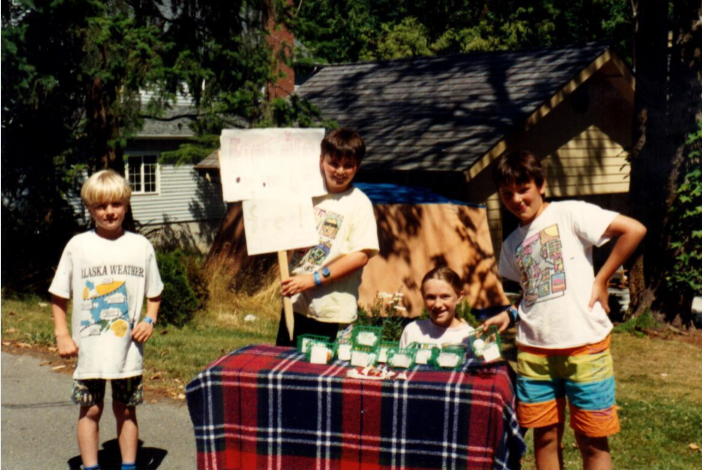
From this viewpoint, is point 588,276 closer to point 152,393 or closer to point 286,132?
point 286,132

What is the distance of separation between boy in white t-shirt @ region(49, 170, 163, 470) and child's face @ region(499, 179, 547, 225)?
1.90 metres

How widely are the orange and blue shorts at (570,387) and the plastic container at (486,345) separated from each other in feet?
0.59

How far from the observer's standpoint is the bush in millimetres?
10672

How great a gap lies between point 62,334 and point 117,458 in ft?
4.03

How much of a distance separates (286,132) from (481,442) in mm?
1926

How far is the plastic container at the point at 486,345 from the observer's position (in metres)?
3.83

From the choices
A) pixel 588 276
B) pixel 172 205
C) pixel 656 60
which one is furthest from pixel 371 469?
pixel 172 205

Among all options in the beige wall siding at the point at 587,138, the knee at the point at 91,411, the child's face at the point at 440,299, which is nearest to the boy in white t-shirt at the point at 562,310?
the child's face at the point at 440,299

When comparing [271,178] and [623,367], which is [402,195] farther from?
[271,178]

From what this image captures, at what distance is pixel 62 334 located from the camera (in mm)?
4297

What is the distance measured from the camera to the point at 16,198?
16.0 m

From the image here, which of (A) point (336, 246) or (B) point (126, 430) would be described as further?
(B) point (126, 430)

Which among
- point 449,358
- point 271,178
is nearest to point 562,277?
point 449,358

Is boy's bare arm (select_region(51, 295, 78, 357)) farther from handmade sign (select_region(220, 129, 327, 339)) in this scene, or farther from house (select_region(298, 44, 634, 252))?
house (select_region(298, 44, 634, 252))
